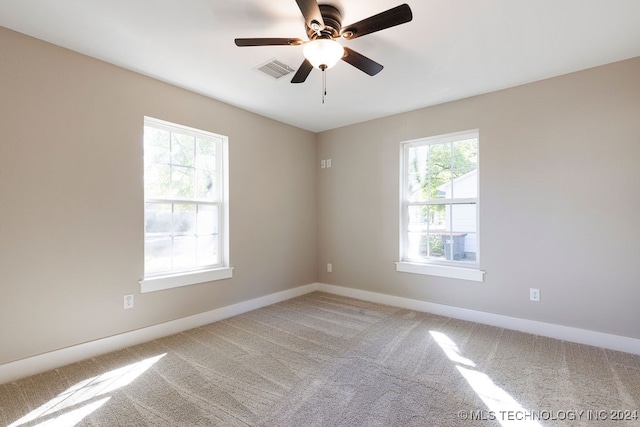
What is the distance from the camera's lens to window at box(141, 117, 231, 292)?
2.88 metres

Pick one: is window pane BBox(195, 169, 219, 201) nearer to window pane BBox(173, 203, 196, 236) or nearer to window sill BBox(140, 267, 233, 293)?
window pane BBox(173, 203, 196, 236)

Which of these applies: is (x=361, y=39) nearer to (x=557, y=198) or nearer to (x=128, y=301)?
(x=557, y=198)

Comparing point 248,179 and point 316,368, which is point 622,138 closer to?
point 316,368

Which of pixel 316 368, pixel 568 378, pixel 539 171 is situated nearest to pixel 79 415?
pixel 316 368

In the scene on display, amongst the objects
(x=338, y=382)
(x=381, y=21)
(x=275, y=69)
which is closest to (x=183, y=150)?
(x=275, y=69)

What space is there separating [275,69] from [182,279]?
2246mm

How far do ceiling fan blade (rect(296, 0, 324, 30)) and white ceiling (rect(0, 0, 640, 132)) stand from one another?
25cm

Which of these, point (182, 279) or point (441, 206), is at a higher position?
point (441, 206)

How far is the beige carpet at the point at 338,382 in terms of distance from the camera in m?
1.72

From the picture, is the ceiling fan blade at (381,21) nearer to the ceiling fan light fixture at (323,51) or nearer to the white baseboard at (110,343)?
Answer: the ceiling fan light fixture at (323,51)

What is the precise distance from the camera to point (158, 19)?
6.46ft

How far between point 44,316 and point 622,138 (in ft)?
16.2

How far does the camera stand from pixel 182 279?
9.82 feet

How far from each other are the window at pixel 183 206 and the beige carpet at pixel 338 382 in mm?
682
